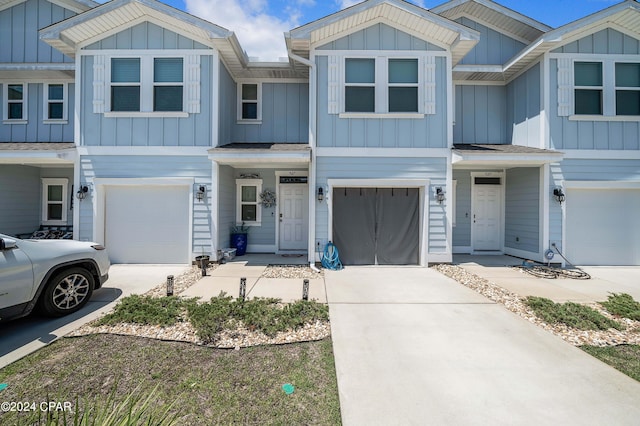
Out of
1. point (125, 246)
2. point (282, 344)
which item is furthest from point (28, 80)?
point (282, 344)

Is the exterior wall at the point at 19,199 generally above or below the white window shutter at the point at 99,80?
below

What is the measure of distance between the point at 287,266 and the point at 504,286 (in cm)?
500

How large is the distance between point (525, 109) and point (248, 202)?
8.89 metres

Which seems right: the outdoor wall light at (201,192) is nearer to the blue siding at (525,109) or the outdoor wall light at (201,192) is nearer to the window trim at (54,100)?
the window trim at (54,100)

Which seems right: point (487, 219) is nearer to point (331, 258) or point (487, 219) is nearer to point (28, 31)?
point (331, 258)

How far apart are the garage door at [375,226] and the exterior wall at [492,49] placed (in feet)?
17.2

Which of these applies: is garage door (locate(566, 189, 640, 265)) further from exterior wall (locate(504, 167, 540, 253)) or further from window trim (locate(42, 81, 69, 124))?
window trim (locate(42, 81, 69, 124))

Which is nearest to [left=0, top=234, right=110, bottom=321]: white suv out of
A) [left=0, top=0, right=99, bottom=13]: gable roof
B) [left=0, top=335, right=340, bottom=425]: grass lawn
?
[left=0, top=335, right=340, bottom=425]: grass lawn

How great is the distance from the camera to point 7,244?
383cm

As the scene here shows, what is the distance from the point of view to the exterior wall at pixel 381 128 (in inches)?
309

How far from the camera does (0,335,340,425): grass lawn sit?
8.23ft

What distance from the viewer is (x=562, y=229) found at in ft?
26.7

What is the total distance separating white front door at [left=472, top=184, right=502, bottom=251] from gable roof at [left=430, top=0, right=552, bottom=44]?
4.86m

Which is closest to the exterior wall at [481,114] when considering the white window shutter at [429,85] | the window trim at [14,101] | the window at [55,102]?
the white window shutter at [429,85]
